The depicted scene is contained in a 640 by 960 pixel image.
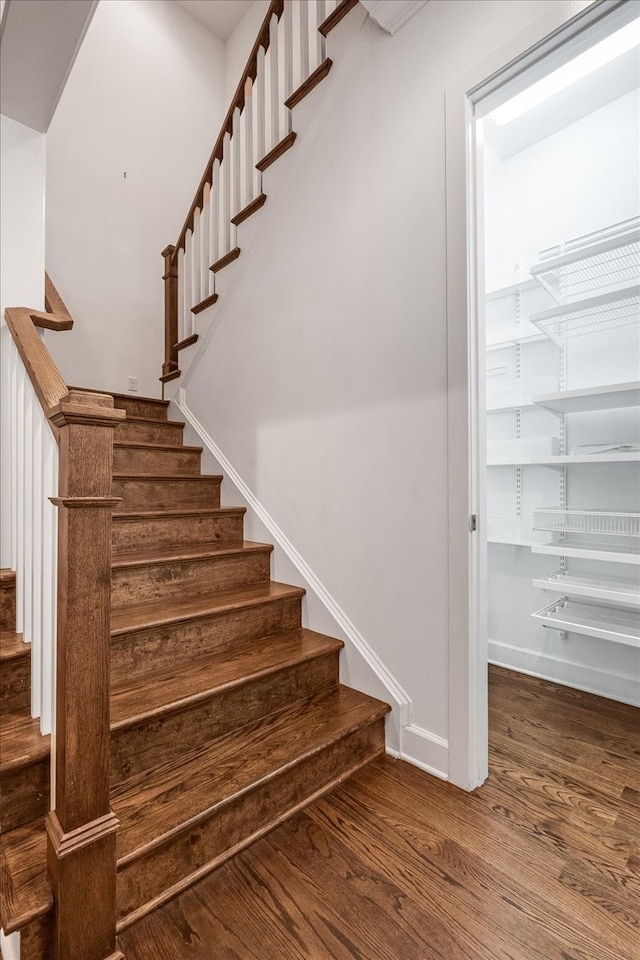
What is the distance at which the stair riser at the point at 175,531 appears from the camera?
204cm

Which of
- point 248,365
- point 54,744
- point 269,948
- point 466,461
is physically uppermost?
point 248,365

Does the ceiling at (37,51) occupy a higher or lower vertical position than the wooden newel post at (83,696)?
higher

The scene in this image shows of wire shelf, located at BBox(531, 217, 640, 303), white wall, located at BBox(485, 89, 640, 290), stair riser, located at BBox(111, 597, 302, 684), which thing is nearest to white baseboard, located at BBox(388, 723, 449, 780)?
stair riser, located at BBox(111, 597, 302, 684)

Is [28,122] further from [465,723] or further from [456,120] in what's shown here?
[465,723]

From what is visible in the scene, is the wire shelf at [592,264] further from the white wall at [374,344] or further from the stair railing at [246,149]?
the stair railing at [246,149]

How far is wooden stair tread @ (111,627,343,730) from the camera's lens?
1.39 metres

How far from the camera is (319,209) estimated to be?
2160 millimetres

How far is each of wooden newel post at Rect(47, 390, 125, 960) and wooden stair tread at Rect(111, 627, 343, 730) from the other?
283mm

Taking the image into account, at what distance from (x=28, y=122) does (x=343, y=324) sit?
4.33 ft

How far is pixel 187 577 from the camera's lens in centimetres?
197

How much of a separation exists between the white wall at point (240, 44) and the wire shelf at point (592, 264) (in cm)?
355

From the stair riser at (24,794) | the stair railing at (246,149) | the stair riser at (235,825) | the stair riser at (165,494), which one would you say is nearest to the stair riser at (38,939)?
the stair riser at (235,825)

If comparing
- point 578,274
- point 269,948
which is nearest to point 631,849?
point 269,948

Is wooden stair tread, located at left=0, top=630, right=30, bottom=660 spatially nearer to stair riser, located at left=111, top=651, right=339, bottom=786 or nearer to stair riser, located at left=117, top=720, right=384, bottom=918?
stair riser, located at left=111, top=651, right=339, bottom=786
